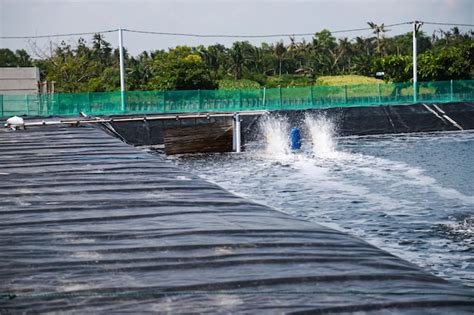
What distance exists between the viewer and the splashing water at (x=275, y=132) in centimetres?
2598

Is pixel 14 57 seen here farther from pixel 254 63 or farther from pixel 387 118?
pixel 387 118

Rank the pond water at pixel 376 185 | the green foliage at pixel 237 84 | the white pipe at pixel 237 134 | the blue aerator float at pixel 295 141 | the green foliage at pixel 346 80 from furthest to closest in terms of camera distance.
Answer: the green foliage at pixel 346 80 → the green foliage at pixel 237 84 → the blue aerator float at pixel 295 141 → the white pipe at pixel 237 134 → the pond water at pixel 376 185

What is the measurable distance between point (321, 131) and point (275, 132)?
2236 mm

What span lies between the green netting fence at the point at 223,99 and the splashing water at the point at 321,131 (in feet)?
17.2

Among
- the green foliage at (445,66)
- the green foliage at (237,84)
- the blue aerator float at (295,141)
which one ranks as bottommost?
the blue aerator float at (295,141)

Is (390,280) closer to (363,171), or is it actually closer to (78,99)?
(363,171)

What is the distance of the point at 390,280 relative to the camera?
4242mm

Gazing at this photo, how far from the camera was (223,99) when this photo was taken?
3572 centimetres

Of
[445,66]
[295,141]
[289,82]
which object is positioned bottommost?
[295,141]

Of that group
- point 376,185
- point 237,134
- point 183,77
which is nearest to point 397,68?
point 183,77

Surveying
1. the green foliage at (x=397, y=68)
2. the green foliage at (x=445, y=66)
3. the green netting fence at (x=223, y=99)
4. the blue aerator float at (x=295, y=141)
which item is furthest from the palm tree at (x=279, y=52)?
the blue aerator float at (x=295, y=141)

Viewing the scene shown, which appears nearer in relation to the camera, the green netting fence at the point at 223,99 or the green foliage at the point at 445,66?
the green netting fence at the point at 223,99

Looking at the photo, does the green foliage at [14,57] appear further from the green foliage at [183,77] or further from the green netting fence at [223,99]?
the green netting fence at [223,99]

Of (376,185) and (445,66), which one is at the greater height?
(445,66)
